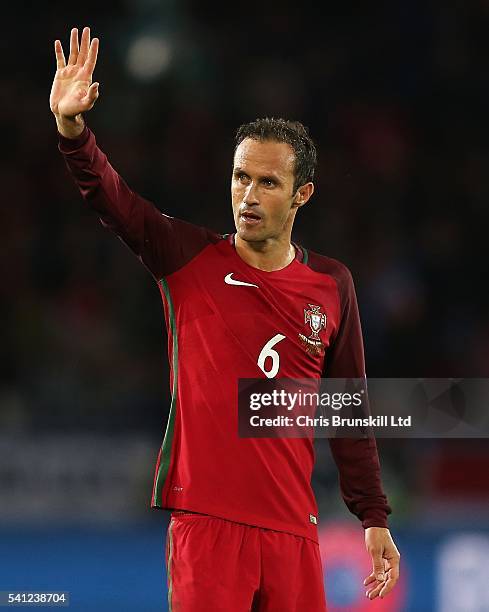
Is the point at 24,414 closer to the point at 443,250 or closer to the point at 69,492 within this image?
the point at 69,492

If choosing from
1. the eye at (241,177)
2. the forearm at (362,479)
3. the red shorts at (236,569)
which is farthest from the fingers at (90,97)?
the forearm at (362,479)

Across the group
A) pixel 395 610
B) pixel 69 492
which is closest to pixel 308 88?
pixel 69 492

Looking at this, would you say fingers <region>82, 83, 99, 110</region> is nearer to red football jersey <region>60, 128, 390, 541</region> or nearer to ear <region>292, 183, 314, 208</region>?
red football jersey <region>60, 128, 390, 541</region>

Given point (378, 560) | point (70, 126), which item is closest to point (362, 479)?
point (378, 560)

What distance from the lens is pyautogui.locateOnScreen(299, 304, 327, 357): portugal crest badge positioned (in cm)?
344

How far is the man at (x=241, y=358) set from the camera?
312 cm

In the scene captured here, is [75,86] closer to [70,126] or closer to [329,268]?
[70,126]

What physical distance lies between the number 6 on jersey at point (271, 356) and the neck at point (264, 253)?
27 cm

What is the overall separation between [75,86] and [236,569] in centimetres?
146

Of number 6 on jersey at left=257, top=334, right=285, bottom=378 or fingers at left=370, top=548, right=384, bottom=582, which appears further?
fingers at left=370, top=548, right=384, bottom=582

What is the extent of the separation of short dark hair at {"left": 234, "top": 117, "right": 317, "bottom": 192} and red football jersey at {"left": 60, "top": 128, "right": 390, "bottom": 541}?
0.32 meters

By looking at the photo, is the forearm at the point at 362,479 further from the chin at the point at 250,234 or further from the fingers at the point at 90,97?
the fingers at the point at 90,97

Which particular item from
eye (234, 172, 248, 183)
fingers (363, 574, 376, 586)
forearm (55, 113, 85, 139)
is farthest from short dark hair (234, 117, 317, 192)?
fingers (363, 574, 376, 586)

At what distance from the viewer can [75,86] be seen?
121 inches
